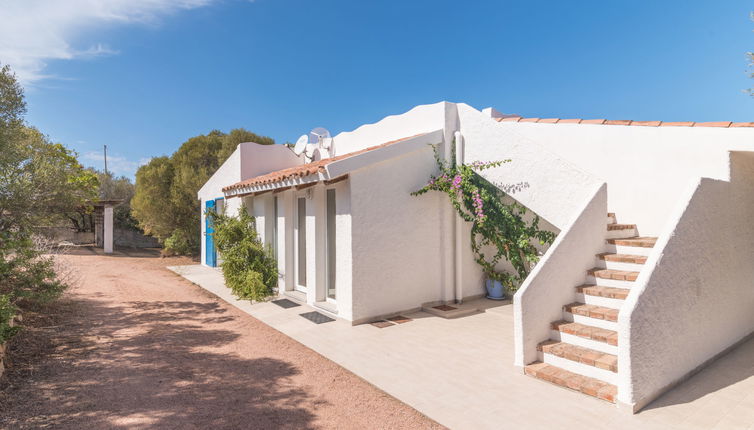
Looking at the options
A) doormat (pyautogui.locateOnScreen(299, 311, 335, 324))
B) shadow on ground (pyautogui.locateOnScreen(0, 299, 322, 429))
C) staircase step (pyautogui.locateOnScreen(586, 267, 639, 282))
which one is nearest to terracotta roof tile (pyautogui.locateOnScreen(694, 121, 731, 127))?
staircase step (pyautogui.locateOnScreen(586, 267, 639, 282))

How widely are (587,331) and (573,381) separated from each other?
85 centimetres

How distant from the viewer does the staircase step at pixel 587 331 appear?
16.3 ft

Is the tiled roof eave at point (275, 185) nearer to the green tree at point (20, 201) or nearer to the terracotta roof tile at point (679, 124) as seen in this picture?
the green tree at point (20, 201)

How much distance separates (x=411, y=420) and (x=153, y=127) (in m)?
26.1

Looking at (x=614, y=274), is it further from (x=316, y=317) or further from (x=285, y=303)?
(x=285, y=303)

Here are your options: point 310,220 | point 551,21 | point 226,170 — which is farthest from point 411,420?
point 551,21

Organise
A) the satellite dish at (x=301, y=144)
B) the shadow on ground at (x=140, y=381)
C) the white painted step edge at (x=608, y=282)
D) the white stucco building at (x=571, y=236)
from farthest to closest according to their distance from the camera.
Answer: the satellite dish at (x=301, y=144), the white painted step edge at (x=608, y=282), the white stucco building at (x=571, y=236), the shadow on ground at (x=140, y=381)

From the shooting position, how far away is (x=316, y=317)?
870 centimetres

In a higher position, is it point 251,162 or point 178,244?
point 251,162

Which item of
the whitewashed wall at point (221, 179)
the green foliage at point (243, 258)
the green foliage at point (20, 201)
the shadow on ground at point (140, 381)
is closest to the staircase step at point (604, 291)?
the shadow on ground at point (140, 381)

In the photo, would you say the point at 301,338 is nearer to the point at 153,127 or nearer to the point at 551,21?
the point at 551,21

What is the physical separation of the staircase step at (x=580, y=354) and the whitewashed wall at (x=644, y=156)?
3.34m

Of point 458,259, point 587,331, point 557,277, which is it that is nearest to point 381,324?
point 458,259

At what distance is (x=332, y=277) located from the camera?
962 cm
